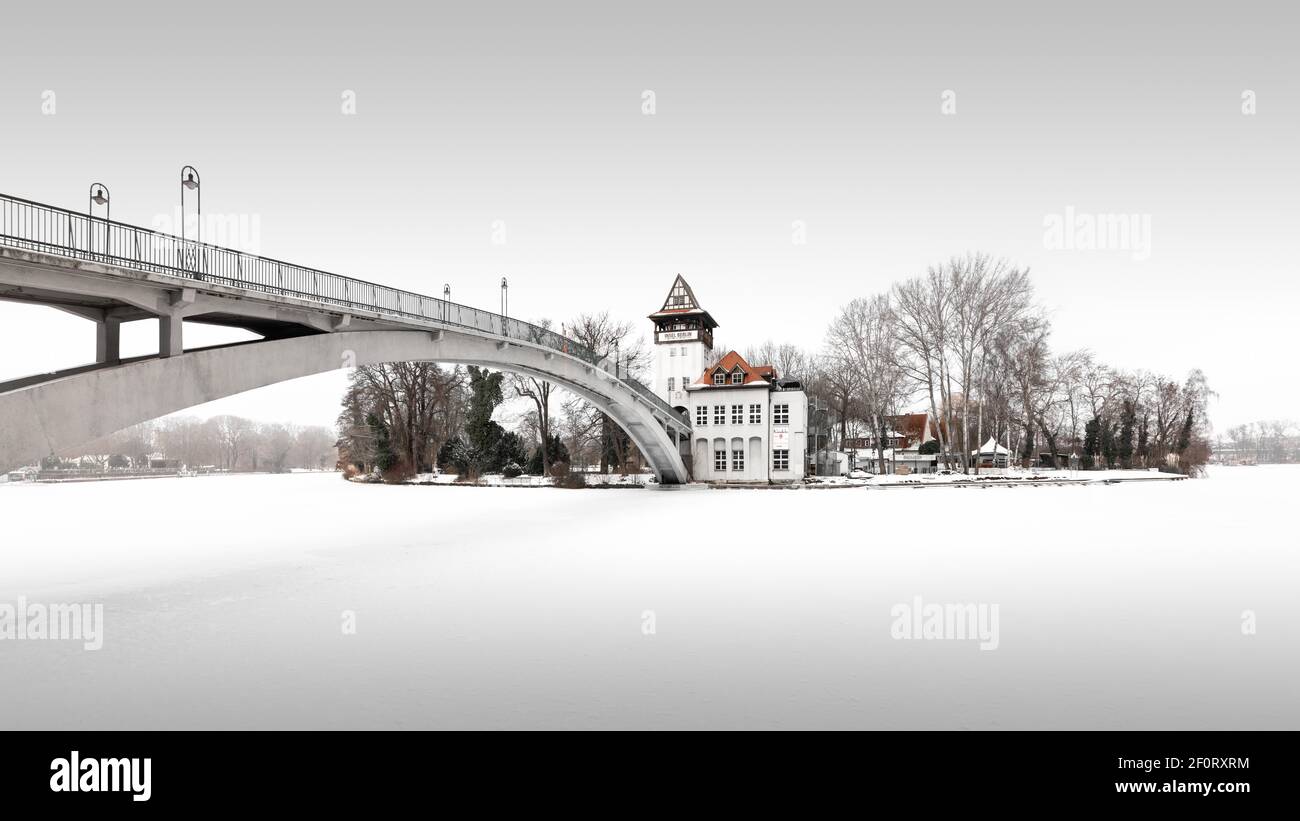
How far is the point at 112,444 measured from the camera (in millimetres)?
99500

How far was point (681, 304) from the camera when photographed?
5872 centimetres

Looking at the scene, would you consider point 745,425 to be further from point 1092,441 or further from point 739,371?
point 1092,441

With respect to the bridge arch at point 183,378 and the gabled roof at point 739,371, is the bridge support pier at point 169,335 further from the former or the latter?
the gabled roof at point 739,371

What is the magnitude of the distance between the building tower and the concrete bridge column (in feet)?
143

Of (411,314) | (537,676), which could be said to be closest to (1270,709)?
(537,676)

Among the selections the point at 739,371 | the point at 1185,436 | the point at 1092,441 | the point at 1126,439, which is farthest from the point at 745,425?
the point at 1185,436

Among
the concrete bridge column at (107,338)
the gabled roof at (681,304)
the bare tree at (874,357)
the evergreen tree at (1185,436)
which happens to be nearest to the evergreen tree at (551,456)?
the gabled roof at (681,304)

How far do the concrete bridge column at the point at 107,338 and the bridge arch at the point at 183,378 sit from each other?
5.04ft

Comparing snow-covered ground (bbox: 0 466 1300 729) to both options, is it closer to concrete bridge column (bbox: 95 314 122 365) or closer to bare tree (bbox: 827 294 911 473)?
concrete bridge column (bbox: 95 314 122 365)

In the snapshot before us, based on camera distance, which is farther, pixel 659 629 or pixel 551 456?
pixel 551 456

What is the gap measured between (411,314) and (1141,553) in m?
19.9

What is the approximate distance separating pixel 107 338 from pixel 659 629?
1410cm

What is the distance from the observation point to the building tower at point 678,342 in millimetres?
56844
